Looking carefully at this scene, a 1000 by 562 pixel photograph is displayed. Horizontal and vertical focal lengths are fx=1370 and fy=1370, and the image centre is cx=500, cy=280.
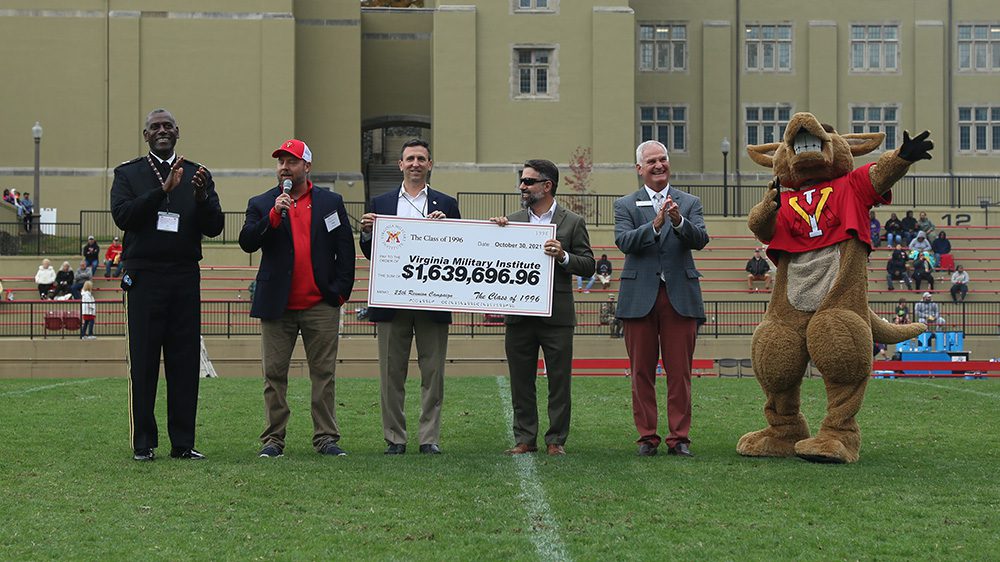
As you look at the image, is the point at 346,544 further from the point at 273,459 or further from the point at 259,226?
the point at 259,226

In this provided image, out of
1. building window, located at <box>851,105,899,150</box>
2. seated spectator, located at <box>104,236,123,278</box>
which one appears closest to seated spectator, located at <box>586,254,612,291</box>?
seated spectator, located at <box>104,236,123,278</box>

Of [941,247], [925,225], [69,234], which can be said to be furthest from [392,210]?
[69,234]

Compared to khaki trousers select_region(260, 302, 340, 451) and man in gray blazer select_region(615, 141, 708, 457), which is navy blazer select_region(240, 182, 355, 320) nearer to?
khaki trousers select_region(260, 302, 340, 451)

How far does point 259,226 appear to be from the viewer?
964 centimetres

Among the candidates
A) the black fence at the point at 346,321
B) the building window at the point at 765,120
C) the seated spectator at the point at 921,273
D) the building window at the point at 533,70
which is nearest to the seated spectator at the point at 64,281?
the black fence at the point at 346,321

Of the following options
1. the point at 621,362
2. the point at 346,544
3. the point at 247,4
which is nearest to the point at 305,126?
the point at 247,4

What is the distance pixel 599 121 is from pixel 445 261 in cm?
3450

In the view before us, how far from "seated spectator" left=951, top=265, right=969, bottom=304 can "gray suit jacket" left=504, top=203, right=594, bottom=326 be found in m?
25.1

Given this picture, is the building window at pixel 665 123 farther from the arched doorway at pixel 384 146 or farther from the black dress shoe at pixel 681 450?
the black dress shoe at pixel 681 450

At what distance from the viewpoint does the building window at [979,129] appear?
49375mm

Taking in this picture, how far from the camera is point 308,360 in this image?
984 centimetres

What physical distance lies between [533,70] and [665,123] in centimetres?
751

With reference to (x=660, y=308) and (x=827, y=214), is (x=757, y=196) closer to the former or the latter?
(x=827, y=214)

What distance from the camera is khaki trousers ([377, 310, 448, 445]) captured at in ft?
32.5
